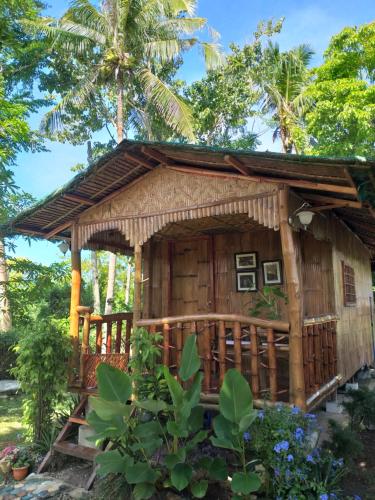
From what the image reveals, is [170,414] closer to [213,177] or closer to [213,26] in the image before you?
[213,177]

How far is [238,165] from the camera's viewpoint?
4582mm

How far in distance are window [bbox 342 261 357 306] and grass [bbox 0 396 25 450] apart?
6306 mm

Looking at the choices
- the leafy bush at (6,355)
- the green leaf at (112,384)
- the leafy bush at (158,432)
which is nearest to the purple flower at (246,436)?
the leafy bush at (158,432)

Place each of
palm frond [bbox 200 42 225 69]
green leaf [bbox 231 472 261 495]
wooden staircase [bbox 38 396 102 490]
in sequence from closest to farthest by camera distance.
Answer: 1. green leaf [bbox 231 472 261 495]
2. wooden staircase [bbox 38 396 102 490]
3. palm frond [bbox 200 42 225 69]

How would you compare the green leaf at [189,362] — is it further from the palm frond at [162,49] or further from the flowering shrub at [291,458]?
the palm frond at [162,49]

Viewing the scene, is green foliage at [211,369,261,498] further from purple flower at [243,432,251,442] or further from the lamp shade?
the lamp shade

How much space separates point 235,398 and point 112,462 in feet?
4.33

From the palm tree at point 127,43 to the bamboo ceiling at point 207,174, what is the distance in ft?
24.4

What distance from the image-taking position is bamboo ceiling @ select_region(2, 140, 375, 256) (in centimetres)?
402

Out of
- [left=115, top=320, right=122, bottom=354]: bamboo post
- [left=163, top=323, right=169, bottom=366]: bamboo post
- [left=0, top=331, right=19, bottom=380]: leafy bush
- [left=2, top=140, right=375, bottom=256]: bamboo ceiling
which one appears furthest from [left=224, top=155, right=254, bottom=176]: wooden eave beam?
[left=0, top=331, right=19, bottom=380]: leafy bush

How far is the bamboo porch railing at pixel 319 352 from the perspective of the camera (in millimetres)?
4555

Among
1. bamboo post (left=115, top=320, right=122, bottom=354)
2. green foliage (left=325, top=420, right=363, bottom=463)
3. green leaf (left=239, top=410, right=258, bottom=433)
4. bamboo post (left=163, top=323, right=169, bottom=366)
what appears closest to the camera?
green leaf (left=239, top=410, right=258, bottom=433)

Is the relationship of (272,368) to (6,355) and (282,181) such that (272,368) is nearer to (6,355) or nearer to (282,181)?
(282,181)

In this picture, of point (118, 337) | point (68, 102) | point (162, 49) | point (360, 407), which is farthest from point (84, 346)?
point (162, 49)
